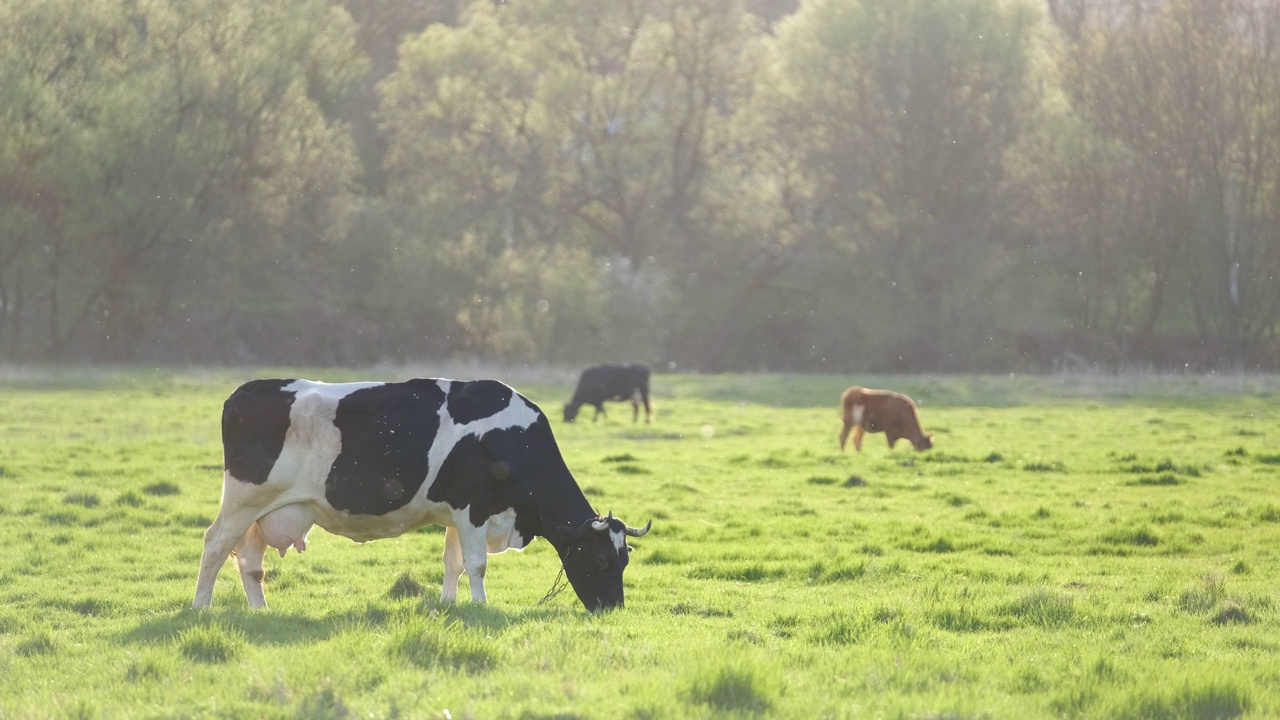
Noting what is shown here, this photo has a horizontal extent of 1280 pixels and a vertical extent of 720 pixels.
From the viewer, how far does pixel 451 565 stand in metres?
9.91

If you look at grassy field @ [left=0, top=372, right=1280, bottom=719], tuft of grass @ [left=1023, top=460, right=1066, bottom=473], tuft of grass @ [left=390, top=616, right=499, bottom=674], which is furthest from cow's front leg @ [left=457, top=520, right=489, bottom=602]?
tuft of grass @ [left=1023, top=460, right=1066, bottom=473]

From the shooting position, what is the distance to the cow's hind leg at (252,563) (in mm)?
9789

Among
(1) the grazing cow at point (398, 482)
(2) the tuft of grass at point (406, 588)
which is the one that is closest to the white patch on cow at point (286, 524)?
(1) the grazing cow at point (398, 482)

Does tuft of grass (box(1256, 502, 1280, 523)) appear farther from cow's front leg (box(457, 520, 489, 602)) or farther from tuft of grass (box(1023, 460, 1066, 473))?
cow's front leg (box(457, 520, 489, 602))

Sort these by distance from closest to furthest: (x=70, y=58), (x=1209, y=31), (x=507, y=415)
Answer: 1. (x=507, y=415)
2. (x=70, y=58)
3. (x=1209, y=31)

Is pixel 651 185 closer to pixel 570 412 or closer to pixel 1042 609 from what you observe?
pixel 570 412

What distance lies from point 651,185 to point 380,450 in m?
46.1

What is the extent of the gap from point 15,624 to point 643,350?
136 feet

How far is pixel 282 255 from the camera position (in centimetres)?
4953

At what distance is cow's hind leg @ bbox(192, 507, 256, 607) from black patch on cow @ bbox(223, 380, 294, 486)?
0.88 ft

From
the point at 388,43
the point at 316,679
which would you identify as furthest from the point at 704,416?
the point at 388,43

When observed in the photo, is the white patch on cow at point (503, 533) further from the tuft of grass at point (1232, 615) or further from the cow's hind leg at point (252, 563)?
the tuft of grass at point (1232, 615)

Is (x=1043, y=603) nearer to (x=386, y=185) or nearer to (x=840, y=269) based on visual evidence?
(x=840, y=269)

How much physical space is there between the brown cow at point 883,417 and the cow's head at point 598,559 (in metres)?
13.7
